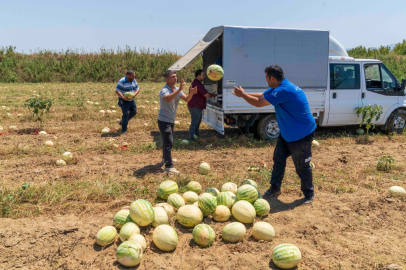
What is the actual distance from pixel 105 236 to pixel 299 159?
10.2 ft

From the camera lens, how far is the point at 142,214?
3967 mm

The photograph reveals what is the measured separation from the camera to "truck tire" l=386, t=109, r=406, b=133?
10.3m

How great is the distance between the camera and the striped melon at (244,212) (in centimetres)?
432

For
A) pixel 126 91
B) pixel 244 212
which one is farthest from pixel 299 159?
pixel 126 91

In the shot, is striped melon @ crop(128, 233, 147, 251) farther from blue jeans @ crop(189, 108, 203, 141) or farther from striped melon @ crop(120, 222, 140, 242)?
blue jeans @ crop(189, 108, 203, 141)

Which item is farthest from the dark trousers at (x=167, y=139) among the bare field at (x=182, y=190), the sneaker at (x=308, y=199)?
the sneaker at (x=308, y=199)

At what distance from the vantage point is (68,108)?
535 inches

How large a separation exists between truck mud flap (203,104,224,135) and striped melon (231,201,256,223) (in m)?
4.58

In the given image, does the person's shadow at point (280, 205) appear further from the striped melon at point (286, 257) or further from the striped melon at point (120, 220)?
the striped melon at point (120, 220)

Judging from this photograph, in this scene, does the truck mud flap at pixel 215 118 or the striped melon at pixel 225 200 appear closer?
the striped melon at pixel 225 200

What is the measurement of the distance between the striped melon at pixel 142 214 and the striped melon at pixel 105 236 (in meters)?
0.32

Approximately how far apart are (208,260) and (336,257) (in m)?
1.50

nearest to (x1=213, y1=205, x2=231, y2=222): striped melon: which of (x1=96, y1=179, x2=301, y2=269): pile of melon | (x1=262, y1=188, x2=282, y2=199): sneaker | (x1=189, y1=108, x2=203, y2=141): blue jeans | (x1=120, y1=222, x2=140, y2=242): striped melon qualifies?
(x1=96, y1=179, x2=301, y2=269): pile of melon

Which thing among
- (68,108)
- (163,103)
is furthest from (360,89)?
(68,108)
